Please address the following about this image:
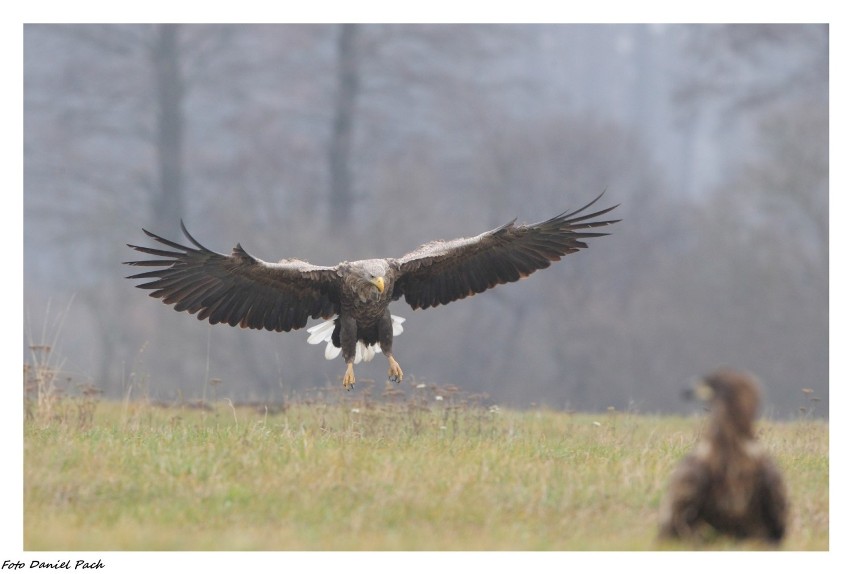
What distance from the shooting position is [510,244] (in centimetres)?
1191

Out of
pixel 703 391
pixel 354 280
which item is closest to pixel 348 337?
pixel 354 280

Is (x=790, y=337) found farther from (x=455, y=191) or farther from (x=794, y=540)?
(x=794, y=540)

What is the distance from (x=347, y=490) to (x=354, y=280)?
3.40 metres

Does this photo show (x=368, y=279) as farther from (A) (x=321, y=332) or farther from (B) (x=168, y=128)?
(B) (x=168, y=128)

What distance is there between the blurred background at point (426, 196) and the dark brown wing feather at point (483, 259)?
15565 millimetres

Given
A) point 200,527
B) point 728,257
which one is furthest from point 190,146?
point 200,527

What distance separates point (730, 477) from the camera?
6504 mm

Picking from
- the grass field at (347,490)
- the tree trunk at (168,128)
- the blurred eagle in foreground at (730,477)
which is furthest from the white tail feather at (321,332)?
the tree trunk at (168,128)

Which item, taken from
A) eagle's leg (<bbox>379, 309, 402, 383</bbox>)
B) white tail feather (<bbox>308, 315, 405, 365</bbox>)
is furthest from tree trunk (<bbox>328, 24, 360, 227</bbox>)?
eagle's leg (<bbox>379, 309, 402, 383</bbox>)

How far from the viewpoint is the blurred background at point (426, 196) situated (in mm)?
31578

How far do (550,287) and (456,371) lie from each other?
3.67m

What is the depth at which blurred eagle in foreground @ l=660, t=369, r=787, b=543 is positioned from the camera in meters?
6.48
